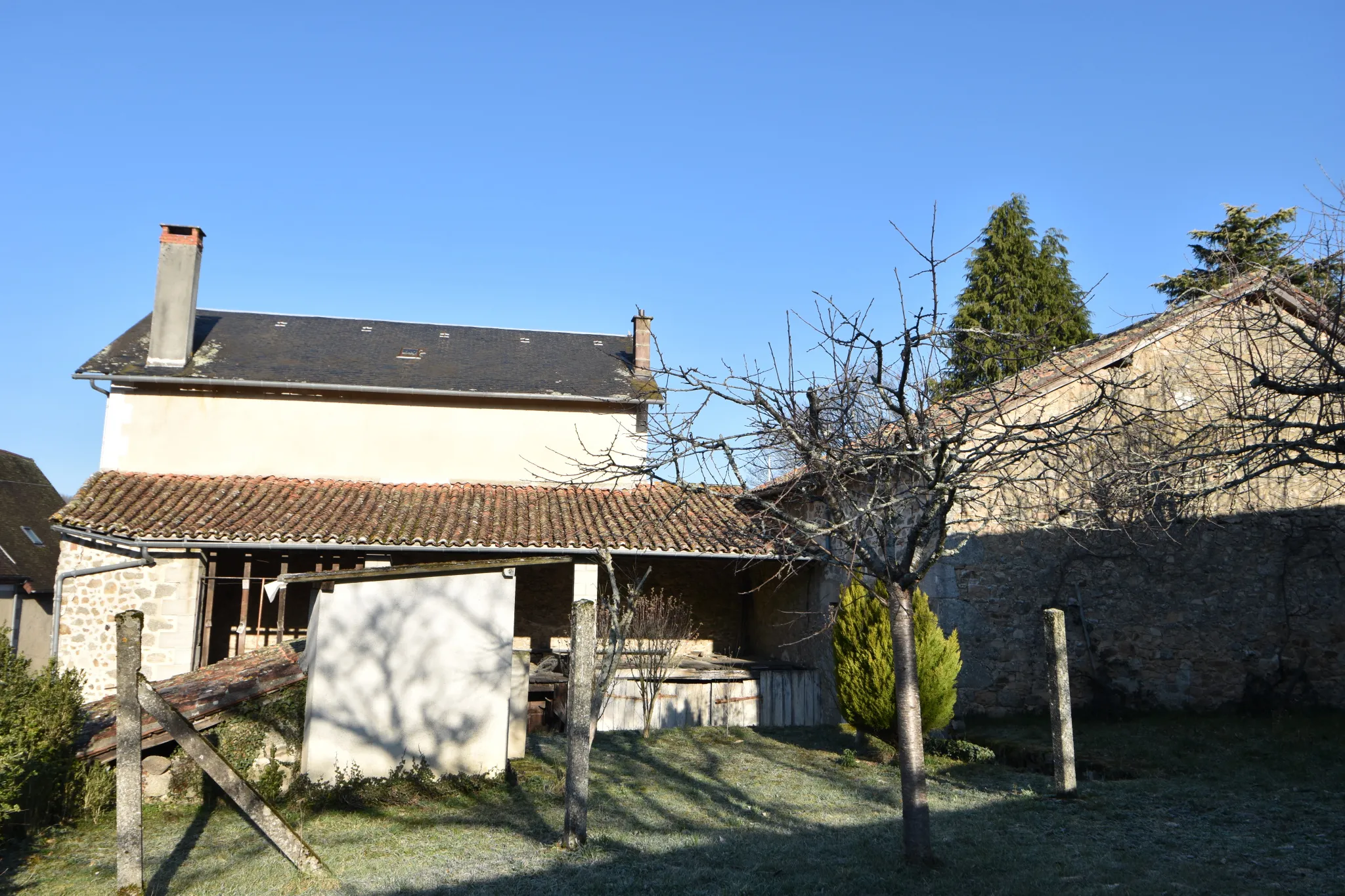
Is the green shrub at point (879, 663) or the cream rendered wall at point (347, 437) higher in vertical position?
the cream rendered wall at point (347, 437)

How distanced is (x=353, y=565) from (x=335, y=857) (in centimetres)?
814

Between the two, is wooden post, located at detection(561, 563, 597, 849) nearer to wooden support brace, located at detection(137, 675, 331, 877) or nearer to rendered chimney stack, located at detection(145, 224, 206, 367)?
wooden support brace, located at detection(137, 675, 331, 877)

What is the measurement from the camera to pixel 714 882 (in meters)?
5.64

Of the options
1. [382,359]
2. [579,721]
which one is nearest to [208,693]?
[579,721]

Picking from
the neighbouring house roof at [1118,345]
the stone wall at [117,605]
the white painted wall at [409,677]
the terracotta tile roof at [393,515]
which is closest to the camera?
the white painted wall at [409,677]

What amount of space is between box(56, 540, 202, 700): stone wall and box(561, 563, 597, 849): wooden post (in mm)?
9036

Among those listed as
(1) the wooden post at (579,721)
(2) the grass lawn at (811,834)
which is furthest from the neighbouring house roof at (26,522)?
(1) the wooden post at (579,721)

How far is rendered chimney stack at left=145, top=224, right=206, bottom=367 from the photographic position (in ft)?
54.2

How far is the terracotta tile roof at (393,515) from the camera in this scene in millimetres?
13266

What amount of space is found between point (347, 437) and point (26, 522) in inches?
484

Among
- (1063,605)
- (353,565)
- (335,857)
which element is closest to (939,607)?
(1063,605)

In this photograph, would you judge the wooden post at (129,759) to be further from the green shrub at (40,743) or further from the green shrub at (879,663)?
the green shrub at (879,663)

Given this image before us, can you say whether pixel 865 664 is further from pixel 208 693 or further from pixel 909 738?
pixel 208 693

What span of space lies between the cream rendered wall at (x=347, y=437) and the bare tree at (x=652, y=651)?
3.60 m
